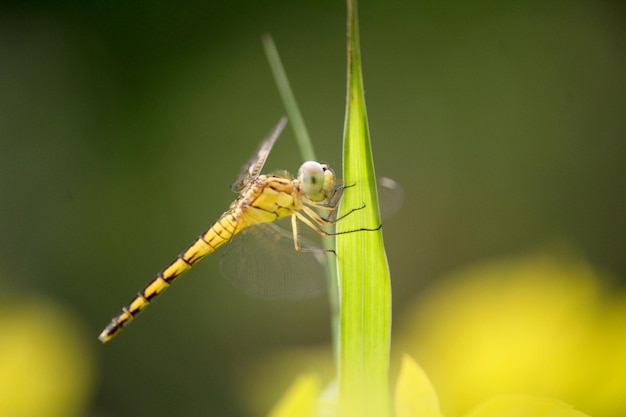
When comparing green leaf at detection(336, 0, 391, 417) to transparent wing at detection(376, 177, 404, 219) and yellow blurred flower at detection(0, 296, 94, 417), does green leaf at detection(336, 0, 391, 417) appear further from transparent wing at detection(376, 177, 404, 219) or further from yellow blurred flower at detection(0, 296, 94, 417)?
yellow blurred flower at detection(0, 296, 94, 417)

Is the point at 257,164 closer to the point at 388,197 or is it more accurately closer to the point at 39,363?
the point at 388,197

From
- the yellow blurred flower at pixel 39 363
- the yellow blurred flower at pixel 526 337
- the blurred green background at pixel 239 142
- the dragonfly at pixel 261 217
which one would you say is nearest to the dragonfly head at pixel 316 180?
the dragonfly at pixel 261 217

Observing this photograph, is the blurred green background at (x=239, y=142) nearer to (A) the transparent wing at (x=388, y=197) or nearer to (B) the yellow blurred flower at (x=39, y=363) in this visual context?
(B) the yellow blurred flower at (x=39, y=363)

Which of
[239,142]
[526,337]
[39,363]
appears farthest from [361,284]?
[239,142]

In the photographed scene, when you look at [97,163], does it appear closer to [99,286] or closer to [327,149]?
[99,286]

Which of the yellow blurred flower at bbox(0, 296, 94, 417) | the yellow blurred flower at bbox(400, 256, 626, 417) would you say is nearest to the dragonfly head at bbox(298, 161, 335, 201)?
the yellow blurred flower at bbox(400, 256, 626, 417)

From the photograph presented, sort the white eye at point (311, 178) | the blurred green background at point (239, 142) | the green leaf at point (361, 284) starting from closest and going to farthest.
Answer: the green leaf at point (361, 284) < the white eye at point (311, 178) < the blurred green background at point (239, 142)
